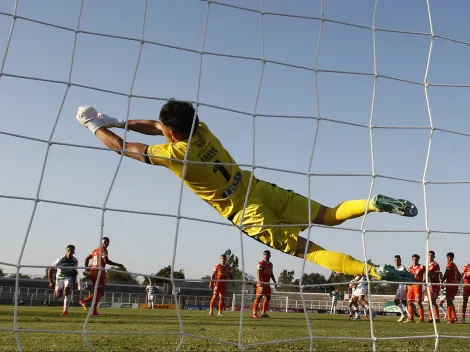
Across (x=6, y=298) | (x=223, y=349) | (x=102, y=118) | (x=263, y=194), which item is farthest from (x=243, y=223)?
(x=6, y=298)

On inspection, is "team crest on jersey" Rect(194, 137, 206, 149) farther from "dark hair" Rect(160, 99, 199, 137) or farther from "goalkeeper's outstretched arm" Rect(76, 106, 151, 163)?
"goalkeeper's outstretched arm" Rect(76, 106, 151, 163)

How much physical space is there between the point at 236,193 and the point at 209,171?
32cm

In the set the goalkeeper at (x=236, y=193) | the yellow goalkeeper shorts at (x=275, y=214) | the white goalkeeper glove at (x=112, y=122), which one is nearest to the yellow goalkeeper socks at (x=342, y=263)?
the goalkeeper at (x=236, y=193)

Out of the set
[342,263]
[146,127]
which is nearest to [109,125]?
[146,127]

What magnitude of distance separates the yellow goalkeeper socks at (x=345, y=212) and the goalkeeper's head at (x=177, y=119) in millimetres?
1294

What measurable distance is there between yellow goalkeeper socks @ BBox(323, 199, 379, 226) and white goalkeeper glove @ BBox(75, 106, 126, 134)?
178 cm

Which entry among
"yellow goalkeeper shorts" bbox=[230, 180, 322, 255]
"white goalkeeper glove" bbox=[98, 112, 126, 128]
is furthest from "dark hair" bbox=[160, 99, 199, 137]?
"yellow goalkeeper shorts" bbox=[230, 180, 322, 255]

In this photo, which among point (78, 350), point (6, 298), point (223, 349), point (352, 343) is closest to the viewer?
point (78, 350)

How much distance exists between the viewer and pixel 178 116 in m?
4.39

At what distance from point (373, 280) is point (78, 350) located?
2.20m

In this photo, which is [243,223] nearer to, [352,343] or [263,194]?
[263,194]

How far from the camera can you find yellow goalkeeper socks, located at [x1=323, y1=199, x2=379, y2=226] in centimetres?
457

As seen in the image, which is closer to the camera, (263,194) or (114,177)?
(114,177)

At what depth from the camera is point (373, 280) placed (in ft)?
14.4
